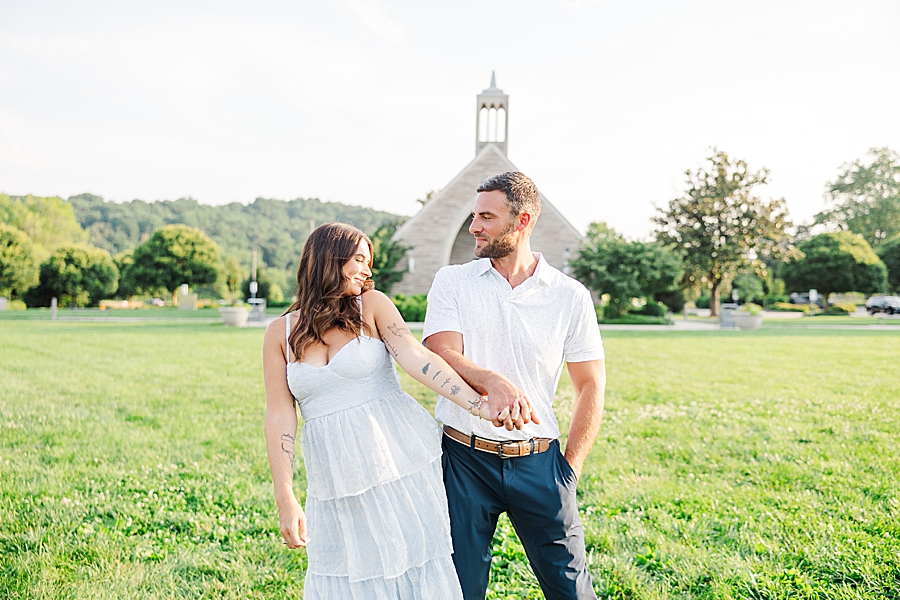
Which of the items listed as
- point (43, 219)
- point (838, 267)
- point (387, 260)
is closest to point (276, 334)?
point (387, 260)

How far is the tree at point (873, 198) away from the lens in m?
54.7

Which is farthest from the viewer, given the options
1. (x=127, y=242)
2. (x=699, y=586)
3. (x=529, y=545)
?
(x=127, y=242)

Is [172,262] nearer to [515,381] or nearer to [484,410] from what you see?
[515,381]

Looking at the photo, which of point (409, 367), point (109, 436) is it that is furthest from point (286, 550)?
point (109, 436)

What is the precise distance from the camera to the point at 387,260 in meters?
25.8

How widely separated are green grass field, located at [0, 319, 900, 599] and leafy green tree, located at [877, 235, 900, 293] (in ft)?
155

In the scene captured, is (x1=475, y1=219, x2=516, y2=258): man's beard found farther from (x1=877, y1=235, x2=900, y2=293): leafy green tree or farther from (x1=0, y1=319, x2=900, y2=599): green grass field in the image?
(x1=877, y1=235, x2=900, y2=293): leafy green tree

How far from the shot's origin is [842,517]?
427 centimetres

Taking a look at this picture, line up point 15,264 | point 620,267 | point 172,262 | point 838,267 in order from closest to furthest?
point 620,267
point 15,264
point 838,267
point 172,262

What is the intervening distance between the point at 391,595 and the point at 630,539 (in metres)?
2.33

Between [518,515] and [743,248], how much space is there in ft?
123

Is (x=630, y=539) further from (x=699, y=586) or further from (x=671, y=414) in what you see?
(x=671, y=414)

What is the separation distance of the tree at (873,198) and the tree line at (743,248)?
8 cm

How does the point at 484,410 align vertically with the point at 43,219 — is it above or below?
below
